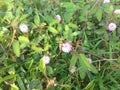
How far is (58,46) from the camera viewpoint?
1.97 metres

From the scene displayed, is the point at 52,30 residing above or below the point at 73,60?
above

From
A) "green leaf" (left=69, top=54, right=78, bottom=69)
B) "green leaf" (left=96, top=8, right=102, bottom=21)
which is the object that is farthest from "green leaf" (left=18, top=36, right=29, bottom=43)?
"green leaf" (left=96, top=8, right=102, bottom=21)

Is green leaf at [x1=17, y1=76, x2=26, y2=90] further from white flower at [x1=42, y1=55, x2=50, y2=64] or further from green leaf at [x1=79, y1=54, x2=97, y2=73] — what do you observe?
green leaf at [x1=79, y1=54, x2=97, y2=73]

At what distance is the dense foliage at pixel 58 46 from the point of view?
187 centimetres

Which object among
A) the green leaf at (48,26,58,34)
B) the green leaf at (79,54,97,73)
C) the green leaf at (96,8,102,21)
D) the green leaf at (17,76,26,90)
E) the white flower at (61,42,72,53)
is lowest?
the green leaf at (17,76,26,90)

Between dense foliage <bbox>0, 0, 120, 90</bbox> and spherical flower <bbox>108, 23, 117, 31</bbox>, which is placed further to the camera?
spherical flower <bbox>108, 23, 117, 31</bbox>

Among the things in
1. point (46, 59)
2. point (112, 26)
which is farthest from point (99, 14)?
point (46, 59)

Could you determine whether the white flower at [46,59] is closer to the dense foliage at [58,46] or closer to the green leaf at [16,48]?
the dense foliage at [58,46]

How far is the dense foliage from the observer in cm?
187

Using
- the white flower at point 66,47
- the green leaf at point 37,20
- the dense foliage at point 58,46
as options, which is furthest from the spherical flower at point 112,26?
the green leaf at point 37,20

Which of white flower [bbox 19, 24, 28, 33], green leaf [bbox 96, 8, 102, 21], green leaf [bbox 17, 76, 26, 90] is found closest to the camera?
green leaf [bbox 17, 76, 26, 90]

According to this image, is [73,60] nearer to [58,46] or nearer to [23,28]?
[58,46]

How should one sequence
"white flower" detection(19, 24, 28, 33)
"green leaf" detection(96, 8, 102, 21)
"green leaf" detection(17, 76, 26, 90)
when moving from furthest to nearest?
"green leaf" detection(96, 8, 102, 21), "white flower" detection(19, 24, 28, 33), "green leaf" detection(17, 76, 26, 90)

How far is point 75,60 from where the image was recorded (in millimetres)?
1853
